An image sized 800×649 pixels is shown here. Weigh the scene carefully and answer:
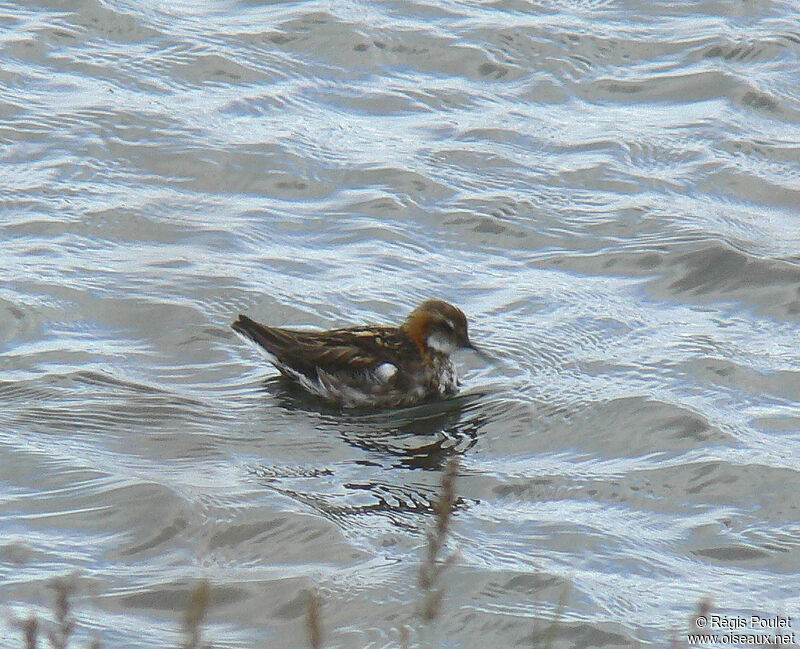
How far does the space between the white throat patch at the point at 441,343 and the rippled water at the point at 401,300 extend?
258mm

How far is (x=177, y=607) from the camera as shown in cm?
579

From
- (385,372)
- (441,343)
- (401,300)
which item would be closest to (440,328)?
(441,343)

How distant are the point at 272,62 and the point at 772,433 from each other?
5702 millimetres

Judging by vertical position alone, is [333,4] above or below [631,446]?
above

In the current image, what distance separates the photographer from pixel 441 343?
26.6 ft

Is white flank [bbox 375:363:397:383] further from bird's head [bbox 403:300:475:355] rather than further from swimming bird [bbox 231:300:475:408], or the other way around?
bird's head [bbox 403:300:475:355]

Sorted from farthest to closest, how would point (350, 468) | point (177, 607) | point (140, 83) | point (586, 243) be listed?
1. point (140, 83)
2. point (586, 243)
3. point (350, 468)
4. point (177, 607)

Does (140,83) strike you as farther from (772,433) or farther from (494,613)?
(494,613)

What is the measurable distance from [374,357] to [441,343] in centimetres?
36

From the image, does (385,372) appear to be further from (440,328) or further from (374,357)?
(440,328)

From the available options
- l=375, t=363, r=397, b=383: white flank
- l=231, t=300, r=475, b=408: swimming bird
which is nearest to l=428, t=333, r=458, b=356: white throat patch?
l=231, t=300, r=475, b=408: swimming bird

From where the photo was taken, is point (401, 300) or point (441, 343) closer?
point (441, 343)

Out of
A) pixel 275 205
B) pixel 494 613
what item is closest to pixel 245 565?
pixel 494 613

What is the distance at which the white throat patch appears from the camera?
8.09 meters
